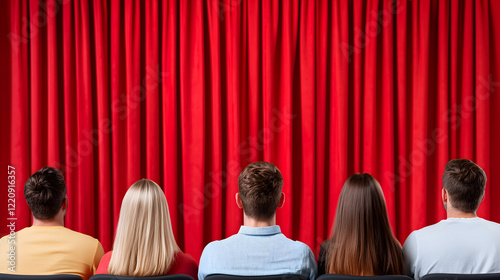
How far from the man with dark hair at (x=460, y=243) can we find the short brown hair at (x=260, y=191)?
70 centimetres

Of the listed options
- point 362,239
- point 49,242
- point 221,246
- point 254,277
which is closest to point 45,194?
point 49,242

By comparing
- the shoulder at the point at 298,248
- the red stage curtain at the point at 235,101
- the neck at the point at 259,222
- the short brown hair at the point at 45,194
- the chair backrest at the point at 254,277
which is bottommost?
the chair backrest at the point at 254,277

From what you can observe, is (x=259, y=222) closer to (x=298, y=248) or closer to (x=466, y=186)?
(x=298, y=248)

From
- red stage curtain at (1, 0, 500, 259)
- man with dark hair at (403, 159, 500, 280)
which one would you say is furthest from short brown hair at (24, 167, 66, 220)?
man with dark hair at (403, 159, 500, 280)

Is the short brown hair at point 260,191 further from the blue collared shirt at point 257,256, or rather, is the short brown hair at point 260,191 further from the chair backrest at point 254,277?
the chair backrest at point 254,277

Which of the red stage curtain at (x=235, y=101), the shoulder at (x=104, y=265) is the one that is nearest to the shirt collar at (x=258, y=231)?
the shoulder at (x=104, y=265)

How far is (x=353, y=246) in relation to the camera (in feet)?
6.86

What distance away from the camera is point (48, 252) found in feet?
7.30

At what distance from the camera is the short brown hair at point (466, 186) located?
2322 mm

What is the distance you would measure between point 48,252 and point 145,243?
0.50 metres

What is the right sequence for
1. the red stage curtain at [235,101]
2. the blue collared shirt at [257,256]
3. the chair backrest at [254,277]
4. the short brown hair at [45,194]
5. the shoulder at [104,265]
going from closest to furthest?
the chair backrest at [254,277] → the blue collared shirt at [257,256] → the shoulder at [104,265] → the short brown hair at [45,194] → the red stage curtain at [235,101]

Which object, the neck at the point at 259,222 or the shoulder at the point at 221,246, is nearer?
the shoulder at the point at 221,246

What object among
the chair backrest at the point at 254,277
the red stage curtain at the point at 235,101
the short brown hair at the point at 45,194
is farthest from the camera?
the red stage curtain at the point at 235,101

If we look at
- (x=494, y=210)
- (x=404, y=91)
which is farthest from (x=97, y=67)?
(x=494, y=210)
